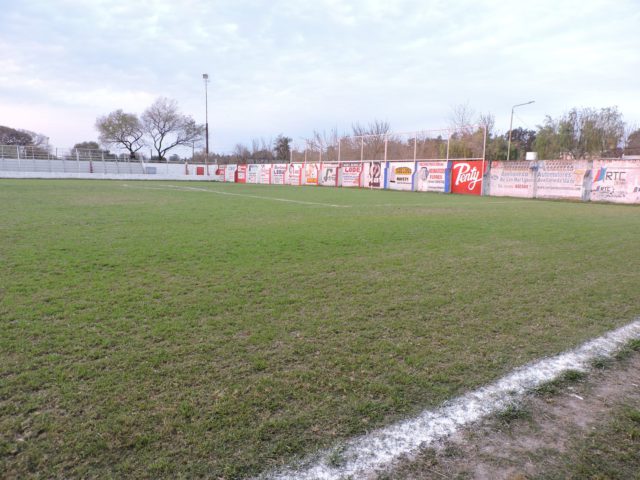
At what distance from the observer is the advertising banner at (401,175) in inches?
1043

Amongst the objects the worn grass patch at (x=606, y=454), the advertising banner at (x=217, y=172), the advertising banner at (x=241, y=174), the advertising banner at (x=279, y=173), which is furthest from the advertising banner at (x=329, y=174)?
the worn grass patch at (x=606, y=454)

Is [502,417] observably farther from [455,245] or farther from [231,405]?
[455,245]

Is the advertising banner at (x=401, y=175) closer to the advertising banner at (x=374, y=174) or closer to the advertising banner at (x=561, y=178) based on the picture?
the advertising banner at (x=374, y=174)

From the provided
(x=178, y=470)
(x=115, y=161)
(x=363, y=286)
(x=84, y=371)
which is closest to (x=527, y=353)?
(x=363, y=286)

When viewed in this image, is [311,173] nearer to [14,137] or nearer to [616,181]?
[616,181]

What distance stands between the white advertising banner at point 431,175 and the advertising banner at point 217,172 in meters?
24.2

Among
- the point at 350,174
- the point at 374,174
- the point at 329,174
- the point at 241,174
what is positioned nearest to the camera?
the point at 374,174

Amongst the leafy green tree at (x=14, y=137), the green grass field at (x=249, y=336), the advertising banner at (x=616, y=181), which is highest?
the leafy green tree at (x=14, y=137)

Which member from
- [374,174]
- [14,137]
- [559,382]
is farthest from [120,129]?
[559,382]

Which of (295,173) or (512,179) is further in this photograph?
(295,173)

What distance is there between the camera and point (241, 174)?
4200 cm

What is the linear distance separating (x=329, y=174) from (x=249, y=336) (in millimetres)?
30502

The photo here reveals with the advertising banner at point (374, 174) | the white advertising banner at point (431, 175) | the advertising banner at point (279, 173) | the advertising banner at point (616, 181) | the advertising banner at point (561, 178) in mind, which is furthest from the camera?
the advertising banner at point (279, 173)

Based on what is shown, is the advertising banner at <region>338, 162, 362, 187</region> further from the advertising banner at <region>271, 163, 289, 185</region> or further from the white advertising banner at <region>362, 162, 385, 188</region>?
the advertising banner at <region>271, 163, 289, 185</region>
